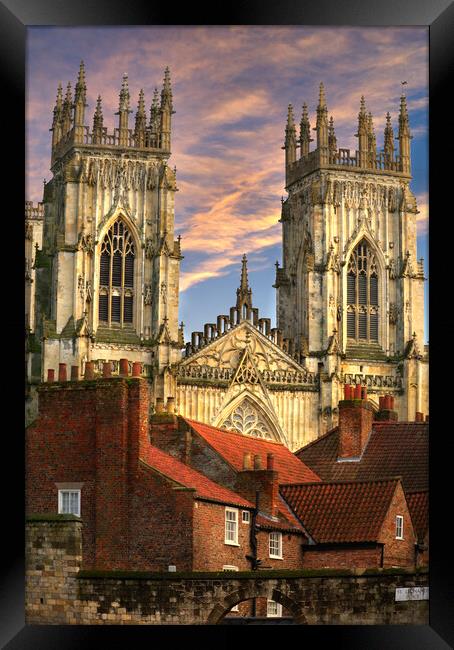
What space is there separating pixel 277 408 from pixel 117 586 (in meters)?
39.8

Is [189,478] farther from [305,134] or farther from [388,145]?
[305,134]

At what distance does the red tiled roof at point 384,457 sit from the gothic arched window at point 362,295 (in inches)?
1134

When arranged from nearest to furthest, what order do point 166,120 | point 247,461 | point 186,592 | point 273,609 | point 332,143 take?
point 186,592 → point 273,609 → point 247,461 → point 166,120 → point 332,143

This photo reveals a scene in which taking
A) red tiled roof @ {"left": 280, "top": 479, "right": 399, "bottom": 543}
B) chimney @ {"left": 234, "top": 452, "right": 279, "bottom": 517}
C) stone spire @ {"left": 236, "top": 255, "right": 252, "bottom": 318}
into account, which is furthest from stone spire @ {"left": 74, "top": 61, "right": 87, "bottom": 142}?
red tiled roof @ {"left": 280, "top": 479, "right": 399, "bottom": 543}

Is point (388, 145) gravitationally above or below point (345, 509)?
above

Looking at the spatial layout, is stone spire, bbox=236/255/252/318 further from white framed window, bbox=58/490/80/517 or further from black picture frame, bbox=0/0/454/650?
black picture frame, bbox=0/0/454/650

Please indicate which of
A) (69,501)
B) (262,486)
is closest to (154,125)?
(262,486)

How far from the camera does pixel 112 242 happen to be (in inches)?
2768

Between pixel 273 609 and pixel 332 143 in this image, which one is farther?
pixel 332 143

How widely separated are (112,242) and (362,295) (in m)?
9.48

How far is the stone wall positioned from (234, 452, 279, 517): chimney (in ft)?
21.2

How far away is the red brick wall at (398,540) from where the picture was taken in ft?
116
